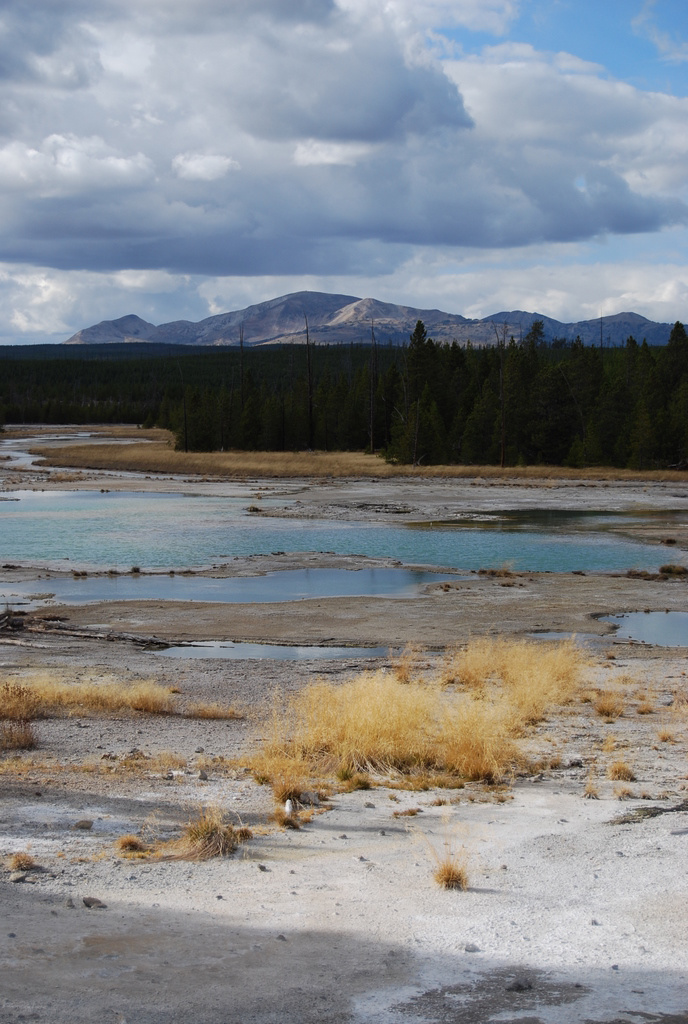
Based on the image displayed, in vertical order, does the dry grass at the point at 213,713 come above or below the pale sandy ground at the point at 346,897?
below

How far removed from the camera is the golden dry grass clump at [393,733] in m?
9.99

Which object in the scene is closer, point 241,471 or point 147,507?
point 147,507

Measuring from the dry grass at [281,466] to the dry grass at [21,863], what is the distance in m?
66.8

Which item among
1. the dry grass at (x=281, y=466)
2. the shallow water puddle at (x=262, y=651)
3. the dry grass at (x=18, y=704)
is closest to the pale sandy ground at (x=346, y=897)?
the dry grass at (x=18, y=704)

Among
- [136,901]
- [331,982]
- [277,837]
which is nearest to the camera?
[331,982]

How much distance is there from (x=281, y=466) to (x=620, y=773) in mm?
71223

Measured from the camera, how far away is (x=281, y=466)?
80.2 metres

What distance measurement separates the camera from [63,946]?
575 cm

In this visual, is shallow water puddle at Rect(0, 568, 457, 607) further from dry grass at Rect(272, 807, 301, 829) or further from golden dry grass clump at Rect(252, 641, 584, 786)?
dry grass at Rect(272, 807, 301, 829)

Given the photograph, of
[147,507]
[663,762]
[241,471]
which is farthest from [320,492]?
[663,762]

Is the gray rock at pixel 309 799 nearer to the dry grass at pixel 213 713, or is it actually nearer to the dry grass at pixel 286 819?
the dry grass at pixel 286 819

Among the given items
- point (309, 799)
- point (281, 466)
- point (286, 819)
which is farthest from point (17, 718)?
point (281, 466)

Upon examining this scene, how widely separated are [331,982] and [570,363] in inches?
3282

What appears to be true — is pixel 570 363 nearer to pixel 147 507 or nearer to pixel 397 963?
pixel 147 507
